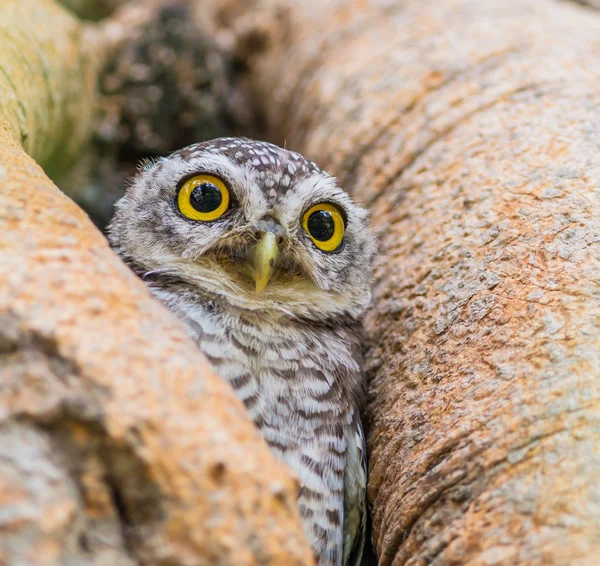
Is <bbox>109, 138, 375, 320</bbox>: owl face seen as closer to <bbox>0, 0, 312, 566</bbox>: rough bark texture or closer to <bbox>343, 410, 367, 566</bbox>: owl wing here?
<bbox>343, 410, 367, 566</bbox>: owl wing

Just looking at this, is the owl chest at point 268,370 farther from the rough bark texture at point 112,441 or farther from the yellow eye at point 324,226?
the rough bark texture at point 112,441

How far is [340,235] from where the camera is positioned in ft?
9.58

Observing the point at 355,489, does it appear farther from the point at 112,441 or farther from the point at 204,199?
the point at 112,441

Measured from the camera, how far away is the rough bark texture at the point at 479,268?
1908 mm

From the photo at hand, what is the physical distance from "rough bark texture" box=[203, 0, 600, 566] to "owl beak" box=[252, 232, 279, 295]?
2.39 ft

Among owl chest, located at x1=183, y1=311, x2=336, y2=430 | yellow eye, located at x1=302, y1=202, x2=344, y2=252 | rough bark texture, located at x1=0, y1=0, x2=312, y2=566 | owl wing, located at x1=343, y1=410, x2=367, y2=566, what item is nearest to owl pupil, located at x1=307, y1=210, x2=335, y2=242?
yellow eye, located at x1=302, y1=202, x2=344, y2=252

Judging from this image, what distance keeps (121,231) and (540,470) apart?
1994mm

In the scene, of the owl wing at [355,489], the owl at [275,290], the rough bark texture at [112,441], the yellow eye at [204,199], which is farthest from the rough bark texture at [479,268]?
the yellow eye at [204,199]

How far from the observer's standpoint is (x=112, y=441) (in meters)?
1.45

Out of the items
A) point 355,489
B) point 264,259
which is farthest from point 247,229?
point 355,489

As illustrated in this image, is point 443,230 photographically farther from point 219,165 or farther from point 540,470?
point 540,470

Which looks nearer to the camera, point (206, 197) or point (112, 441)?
point (112, 441)

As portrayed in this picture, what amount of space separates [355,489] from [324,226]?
113 cm

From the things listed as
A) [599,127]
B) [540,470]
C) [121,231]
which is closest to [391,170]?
[599,127]
